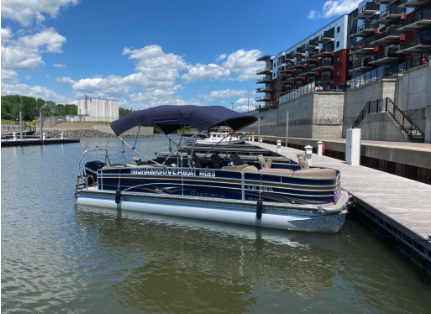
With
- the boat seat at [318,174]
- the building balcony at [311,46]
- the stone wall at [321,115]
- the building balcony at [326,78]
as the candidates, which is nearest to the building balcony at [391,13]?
the stone wall at [321,115]

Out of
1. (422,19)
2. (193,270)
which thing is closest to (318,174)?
(193,270)

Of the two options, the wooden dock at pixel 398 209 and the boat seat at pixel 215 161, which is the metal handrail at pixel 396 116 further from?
the boat seat at pixel 215 161

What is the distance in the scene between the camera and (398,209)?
9.04 m

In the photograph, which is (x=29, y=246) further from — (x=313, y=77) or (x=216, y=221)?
(x=313, y=77)

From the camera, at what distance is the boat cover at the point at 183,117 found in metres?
10.5

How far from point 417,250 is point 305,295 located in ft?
8.72

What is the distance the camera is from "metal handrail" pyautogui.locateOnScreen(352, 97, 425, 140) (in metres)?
26.7

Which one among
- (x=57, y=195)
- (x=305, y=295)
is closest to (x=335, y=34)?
(x=57, y=195)

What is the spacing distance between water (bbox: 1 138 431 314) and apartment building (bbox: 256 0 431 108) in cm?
2724

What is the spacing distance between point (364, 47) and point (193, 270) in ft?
165

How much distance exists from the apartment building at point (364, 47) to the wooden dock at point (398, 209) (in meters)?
21.2

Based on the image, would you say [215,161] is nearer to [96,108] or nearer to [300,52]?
[300,52]

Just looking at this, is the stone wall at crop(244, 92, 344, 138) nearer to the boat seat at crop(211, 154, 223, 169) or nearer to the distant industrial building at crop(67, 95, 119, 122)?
the boat seat at crop(211, 154, 223, 169)

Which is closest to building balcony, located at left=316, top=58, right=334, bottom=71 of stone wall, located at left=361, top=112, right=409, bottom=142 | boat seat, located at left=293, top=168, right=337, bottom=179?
stone wall, located at left=361, top=112, right=409, bottom=142
